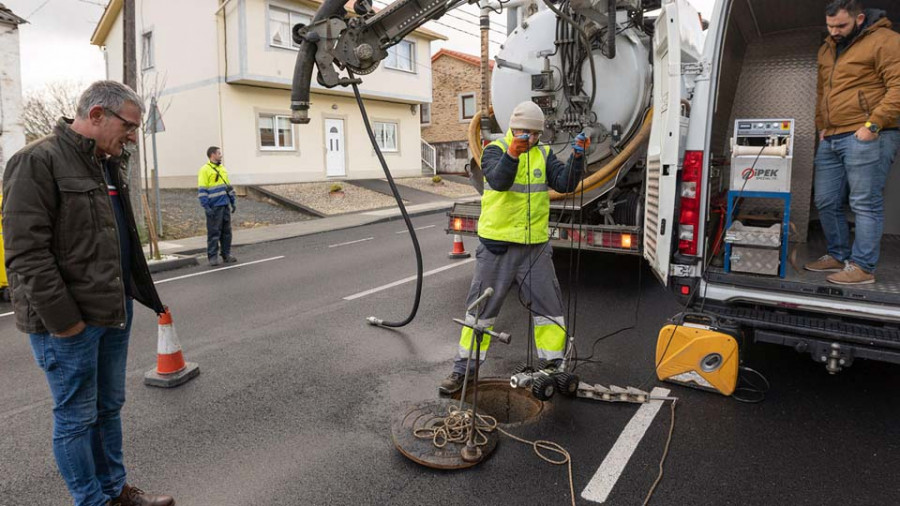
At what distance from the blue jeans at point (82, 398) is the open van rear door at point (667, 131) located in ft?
10.8

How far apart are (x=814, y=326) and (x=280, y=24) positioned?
19819 millimetres

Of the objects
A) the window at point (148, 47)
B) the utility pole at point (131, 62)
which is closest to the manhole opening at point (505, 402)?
the utility pole at point (131, 62)

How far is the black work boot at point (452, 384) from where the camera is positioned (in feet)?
13.0

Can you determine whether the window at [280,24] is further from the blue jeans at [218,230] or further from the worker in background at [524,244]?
the worker in background at [524,244]

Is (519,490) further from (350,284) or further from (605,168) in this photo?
(350,284)

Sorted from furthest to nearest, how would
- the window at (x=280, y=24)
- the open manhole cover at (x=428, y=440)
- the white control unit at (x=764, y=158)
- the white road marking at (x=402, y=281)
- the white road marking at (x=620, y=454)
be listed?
the window at (x=280, y=24) → the white road marking at (x=402, y=281) → the white control unit at (x=764, y=158) → the open manhole cover at (x=428, y=440) → the white road marking at (x=620, y=454)

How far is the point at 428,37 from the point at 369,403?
76.9 ft

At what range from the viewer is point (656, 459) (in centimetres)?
307

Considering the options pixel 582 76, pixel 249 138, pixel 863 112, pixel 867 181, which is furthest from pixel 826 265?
pixel 249 138

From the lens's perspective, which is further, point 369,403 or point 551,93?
point 551,93

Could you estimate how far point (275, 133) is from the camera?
20.2 m

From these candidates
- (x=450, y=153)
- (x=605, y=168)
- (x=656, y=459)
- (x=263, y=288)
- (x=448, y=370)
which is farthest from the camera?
(x=450, y=153)

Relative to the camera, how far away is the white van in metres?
3.41

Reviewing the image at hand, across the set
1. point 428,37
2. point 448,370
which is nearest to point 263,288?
point 448,370
